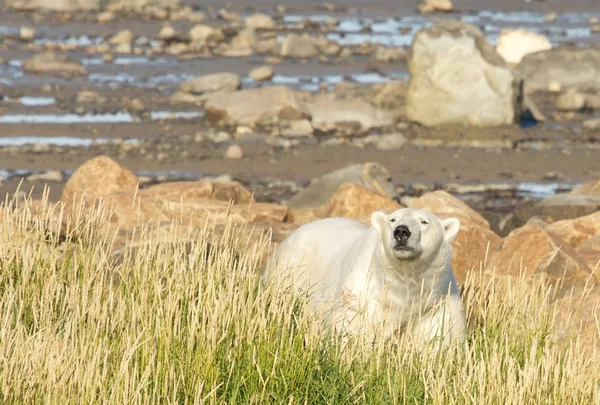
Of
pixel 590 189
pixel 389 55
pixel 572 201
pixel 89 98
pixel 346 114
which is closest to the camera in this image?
pixel 572 201

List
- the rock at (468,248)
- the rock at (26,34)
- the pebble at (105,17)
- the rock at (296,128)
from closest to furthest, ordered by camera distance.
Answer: the rock at (468,248)
the rock at (296,128)
the rock at (26,34)
the pebble at (105,17)

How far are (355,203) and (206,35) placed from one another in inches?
731

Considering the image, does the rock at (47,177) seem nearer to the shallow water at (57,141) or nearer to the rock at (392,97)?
the shallow water at (57,141)

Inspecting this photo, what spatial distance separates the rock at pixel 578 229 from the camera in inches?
417

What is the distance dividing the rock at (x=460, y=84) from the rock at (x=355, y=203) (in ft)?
29.9

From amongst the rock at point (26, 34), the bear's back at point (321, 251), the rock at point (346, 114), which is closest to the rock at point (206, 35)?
the rock at point (26, 34)

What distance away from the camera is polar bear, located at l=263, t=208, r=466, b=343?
679cm

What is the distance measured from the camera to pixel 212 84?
892 inches

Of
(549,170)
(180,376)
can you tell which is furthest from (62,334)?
(549,170)

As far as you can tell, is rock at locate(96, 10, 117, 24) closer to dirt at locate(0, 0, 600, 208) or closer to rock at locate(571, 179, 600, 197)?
dirt at locate(0, 0, 600, 208)

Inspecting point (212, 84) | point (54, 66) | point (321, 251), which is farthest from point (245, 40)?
point (321, 251)

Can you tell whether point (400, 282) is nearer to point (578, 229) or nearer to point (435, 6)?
point (578, 229)

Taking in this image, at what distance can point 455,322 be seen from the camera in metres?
6.99

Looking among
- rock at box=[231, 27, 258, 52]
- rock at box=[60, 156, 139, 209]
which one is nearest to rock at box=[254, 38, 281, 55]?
rock at box=[231, 27, 258, 52]
